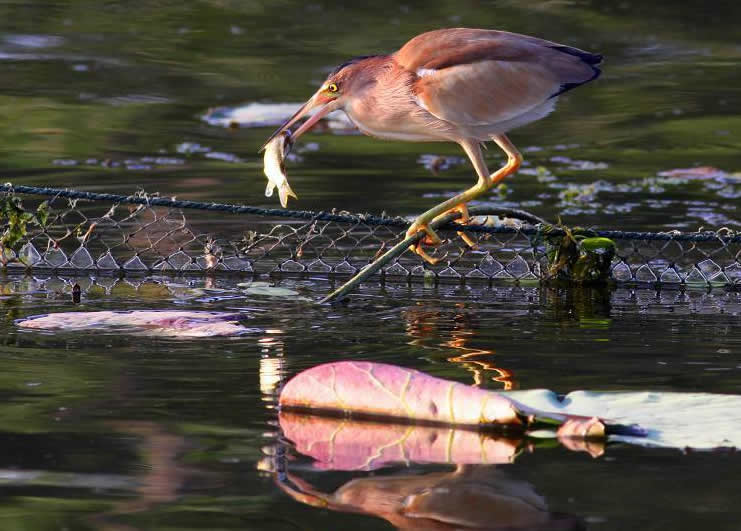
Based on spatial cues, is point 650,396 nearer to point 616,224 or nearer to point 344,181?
point 616,224

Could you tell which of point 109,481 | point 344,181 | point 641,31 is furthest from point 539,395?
point 641,31

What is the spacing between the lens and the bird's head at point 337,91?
25.2ft

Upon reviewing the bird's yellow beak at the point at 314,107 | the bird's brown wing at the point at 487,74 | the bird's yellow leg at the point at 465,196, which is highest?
the bird's brown wing at the point at 487,74

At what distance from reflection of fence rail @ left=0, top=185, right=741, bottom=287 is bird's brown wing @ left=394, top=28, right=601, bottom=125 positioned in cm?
79

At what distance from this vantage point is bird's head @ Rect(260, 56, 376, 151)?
25.2 feet

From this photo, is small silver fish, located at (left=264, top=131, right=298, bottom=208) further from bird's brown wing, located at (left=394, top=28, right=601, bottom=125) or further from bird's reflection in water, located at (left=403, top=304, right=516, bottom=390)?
bird's reflection in water, located at (left=403, top=304, right=516, bottom=390)

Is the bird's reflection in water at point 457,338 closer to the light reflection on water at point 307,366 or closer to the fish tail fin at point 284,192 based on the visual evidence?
the light reflection on water at point 307,366

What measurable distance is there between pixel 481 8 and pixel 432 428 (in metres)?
17.6

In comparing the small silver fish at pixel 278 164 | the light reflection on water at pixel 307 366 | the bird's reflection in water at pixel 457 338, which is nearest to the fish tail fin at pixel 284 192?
the small silver fish at pixel 278 164

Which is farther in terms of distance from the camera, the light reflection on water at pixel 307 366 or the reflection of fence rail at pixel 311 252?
the reflection of fence rail at pixel 311 252

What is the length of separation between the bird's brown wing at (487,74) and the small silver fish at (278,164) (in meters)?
0.70

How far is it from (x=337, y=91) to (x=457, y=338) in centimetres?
147

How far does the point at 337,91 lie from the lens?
774cm

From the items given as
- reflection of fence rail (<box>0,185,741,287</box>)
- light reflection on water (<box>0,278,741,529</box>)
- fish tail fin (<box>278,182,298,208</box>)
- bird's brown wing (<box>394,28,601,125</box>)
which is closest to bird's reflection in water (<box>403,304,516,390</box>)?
light reflection on water (<box>0,278,741,529</box>)
